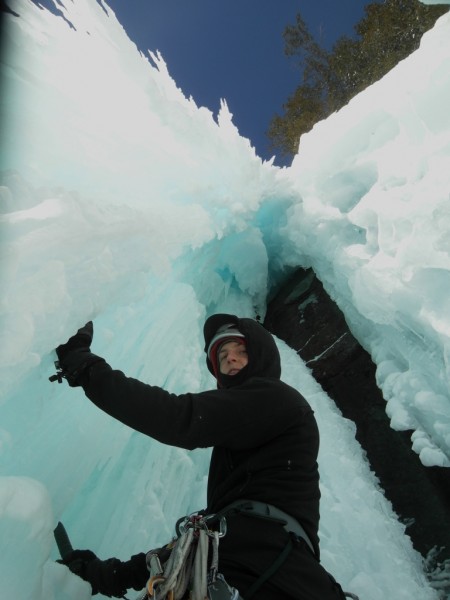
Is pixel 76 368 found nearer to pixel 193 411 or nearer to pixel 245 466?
pixel 193 411

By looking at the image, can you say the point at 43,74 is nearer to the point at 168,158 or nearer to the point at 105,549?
the point at 168,158

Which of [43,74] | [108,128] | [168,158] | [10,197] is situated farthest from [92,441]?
[168,158]

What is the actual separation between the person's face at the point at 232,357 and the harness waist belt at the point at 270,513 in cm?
61

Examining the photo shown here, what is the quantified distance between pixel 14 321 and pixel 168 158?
3725 millimetres

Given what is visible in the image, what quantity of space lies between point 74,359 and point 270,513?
93 centimetres

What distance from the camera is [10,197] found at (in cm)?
182

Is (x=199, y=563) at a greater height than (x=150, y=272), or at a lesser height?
lesser

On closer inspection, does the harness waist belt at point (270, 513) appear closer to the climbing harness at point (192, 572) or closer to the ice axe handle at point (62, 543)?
the climbing harness at point (192, 572)

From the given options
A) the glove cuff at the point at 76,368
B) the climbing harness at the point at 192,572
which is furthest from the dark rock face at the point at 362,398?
the glove cuff at the point at 76,368

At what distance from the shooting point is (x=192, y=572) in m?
1.29

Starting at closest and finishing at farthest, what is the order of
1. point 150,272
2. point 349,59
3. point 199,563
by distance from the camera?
point 199,563
point 150,272
point 349,59

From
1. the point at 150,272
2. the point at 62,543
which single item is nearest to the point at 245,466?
the point at 62,543

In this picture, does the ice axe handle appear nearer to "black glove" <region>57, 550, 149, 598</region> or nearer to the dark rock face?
"black glove" <region>57, 550, 149, 598</region>

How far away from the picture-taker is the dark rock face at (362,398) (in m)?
3.28
